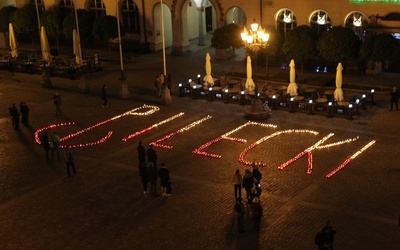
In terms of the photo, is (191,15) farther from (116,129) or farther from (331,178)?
(331,178)

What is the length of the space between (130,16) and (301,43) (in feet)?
62.2

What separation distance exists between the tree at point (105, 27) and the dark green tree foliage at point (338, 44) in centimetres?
1807

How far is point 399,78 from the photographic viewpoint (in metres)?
42.6

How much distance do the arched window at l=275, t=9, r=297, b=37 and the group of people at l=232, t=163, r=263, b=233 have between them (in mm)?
24687

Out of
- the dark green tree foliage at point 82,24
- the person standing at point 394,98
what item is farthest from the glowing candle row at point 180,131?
the dark green tree foliage at point 82,24

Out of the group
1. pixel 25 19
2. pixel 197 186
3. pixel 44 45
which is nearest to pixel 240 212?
pixel 197 186

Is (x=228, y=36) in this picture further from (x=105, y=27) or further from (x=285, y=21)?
(x=105, y=27)

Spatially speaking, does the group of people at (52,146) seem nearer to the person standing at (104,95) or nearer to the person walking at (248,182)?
the person standing at (104,95)

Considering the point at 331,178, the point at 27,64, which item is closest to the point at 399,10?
the point at 331,178

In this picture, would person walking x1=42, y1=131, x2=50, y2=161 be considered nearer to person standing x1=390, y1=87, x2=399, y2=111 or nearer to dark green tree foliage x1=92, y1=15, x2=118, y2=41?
person standing x1=390, y1=87, x2=399, y2=111

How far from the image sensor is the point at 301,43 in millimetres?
41531

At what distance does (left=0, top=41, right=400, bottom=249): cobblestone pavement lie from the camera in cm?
2242

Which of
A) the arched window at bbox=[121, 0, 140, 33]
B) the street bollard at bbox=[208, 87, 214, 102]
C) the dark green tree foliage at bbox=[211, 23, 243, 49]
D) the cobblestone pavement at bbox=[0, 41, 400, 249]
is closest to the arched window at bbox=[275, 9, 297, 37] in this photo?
the dark green tree foliage at bbox=[211, 23, 243, 49]

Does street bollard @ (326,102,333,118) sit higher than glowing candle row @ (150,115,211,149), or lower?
higher
